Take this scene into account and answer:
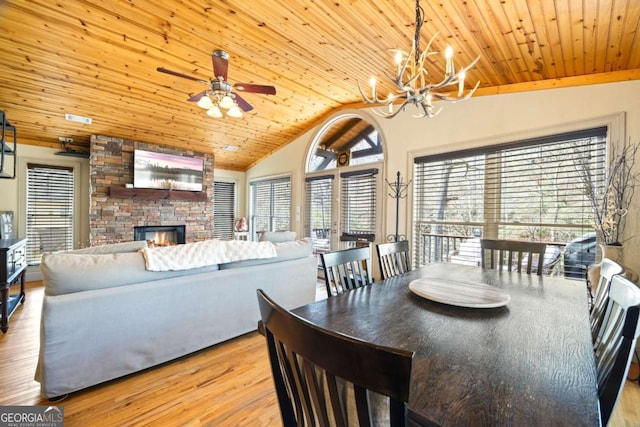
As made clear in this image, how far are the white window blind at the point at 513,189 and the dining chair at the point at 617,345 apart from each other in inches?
94.4

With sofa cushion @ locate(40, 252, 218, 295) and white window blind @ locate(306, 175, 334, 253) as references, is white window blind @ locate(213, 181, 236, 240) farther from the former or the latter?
sofa cushion @ locate(40, 252, 218, 295)

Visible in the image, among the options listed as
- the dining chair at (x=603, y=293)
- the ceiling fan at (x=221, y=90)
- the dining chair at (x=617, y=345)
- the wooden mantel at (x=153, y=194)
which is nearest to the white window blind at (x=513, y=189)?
the dining chair at (x=603, y=293)

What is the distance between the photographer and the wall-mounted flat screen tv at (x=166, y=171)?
5.22m

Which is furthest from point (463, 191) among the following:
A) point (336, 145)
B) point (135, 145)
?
point (135, 145)

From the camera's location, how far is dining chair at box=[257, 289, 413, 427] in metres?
Answer: 0.46

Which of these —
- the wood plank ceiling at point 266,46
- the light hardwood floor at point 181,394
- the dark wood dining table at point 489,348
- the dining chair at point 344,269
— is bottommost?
the light hardwood floor at point 181,394

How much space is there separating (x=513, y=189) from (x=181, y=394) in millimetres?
3805

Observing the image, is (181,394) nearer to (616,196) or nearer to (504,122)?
(616,196)

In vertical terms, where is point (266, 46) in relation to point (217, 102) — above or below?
above

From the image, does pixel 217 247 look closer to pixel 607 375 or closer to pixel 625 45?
pixel 607 375

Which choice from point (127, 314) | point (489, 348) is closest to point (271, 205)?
point (127, 314)

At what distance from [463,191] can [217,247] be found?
3101 millimetres

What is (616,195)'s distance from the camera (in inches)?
100

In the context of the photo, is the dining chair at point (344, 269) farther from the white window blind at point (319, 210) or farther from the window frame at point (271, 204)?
the window frame at point (271, 204)
